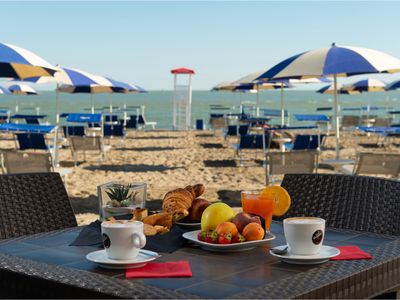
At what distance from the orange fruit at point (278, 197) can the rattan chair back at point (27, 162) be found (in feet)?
15.1

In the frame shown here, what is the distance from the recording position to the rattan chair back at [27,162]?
21.4ft

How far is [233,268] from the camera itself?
1752 millimetres

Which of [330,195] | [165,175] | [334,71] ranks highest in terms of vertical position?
[334,71]

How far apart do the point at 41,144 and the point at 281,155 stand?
3.59m

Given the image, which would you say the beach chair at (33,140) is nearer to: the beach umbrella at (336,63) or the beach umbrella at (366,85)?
the beach umbrella at (336,63)

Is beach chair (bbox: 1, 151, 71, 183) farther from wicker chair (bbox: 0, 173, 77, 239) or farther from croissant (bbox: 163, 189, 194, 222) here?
croissant (bbox: 163, 189, 194, 222)

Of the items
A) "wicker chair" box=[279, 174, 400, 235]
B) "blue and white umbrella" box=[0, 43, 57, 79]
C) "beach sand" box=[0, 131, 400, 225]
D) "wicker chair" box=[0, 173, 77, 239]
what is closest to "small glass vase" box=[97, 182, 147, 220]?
"wicker chair" box=[0, 173, 77, 239]

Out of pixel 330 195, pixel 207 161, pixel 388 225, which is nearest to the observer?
pixel 388 225

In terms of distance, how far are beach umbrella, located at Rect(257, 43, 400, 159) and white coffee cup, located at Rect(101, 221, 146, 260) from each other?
5.36 metres

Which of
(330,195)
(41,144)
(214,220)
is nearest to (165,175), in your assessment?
(41,144)

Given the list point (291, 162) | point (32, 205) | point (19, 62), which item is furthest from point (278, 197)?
point (291, 162)

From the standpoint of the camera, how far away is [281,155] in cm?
699

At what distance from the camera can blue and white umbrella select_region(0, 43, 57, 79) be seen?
5324 mm

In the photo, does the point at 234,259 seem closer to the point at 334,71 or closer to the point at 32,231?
the point at 32,231
